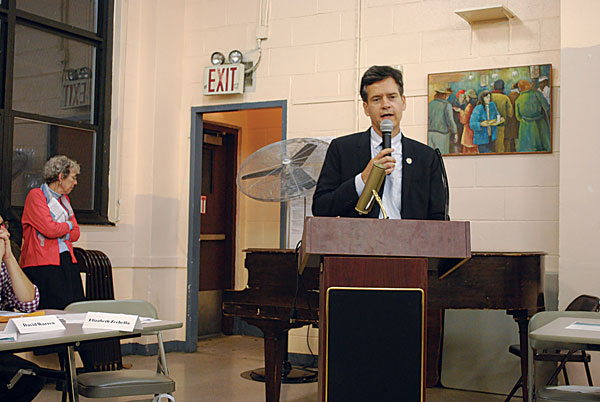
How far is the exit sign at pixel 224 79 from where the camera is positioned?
6.00 m

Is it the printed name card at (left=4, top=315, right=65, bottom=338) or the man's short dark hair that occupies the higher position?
the man's short dark hair

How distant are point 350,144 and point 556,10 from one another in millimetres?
2916

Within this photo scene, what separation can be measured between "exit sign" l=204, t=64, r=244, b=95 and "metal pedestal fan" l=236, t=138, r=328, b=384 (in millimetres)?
1421

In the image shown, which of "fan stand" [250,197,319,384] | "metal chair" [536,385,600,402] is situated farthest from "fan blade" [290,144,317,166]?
"metal chair" [536,385,600,402]

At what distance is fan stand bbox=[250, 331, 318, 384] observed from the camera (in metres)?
5.15

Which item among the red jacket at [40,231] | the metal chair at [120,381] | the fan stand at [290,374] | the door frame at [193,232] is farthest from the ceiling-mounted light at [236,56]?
the metal chair at [120,381]

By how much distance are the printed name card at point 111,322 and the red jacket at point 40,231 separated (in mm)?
2133

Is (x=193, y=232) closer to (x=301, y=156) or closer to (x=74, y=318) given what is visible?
(x=301, y=156)

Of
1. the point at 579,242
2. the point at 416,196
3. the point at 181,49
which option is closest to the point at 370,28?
the point at 181,49

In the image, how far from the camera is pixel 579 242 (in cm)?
436

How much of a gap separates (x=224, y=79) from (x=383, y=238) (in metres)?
4.54

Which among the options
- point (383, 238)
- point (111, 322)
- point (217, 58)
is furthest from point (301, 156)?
point (383, 238)

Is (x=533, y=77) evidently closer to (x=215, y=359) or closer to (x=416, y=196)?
(x=416, y=196)

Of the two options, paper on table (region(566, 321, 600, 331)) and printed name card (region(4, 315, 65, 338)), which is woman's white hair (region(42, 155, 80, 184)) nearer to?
printed name card (region(4, 315, 65, 338))
